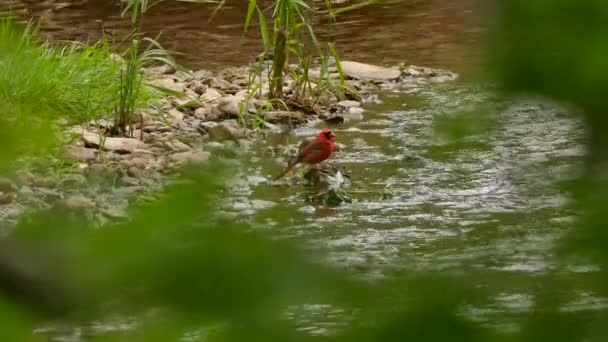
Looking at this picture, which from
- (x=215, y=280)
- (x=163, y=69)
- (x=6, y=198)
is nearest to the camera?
(x=215, y=280)

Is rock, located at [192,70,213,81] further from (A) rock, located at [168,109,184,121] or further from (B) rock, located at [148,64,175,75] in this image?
(A) rock, located at [168,109,184,121]

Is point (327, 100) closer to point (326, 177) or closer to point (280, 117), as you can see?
point (280, 117)

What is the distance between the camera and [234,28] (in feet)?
37.3

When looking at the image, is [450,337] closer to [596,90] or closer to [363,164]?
[596,90]

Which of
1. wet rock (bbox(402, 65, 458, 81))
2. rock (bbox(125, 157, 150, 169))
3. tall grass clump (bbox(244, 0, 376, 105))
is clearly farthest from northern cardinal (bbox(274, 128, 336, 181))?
wet rock (bbox(402, 65, 458, 81))

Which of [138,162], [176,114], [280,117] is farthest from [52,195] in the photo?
[280,117]

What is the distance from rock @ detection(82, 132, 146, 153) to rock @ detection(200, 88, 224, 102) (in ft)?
4.58

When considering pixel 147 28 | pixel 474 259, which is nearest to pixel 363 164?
pixel 147 28

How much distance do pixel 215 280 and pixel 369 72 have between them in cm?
877

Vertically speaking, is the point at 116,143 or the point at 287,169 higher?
the point at 116,143

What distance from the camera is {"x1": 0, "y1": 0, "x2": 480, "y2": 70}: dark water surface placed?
10.1 metres

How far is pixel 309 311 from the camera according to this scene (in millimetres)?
649

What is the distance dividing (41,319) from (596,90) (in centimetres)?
29

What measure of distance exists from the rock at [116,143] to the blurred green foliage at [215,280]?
6.16 metres
